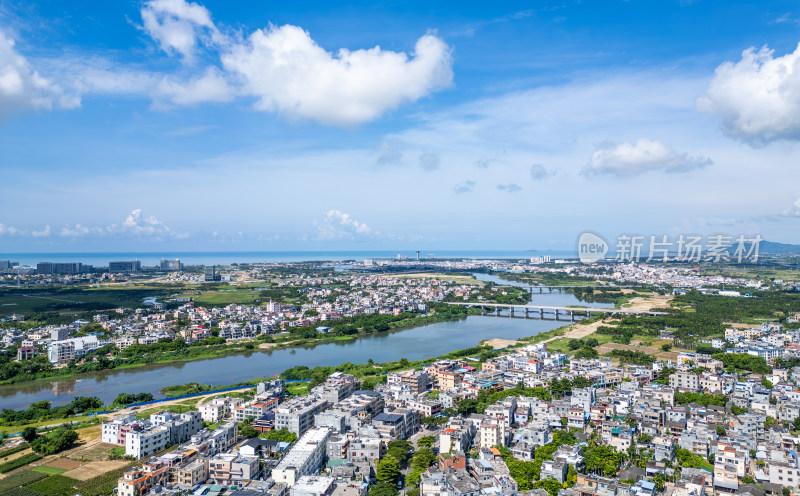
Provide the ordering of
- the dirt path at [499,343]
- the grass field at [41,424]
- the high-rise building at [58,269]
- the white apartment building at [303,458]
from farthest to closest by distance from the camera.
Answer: the high-rise building at [58,269] → the dirt path at [499,343] → the grass field at [41,424] → the white apartment building at [303,458]

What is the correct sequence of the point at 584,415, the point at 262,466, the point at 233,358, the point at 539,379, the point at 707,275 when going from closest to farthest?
the point at 262,466 → the point at 584,415 → the point at 539,379 → the point at 233,358 → the point at 707,275

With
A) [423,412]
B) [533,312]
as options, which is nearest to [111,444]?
[423,412]

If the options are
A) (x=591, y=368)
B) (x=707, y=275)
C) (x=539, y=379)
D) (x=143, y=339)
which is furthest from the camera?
(x=707, y=275)

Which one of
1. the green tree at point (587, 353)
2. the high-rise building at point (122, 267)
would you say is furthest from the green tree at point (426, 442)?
the high-rise building at point (122, 267)

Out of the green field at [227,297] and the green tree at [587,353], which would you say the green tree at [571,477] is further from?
the green field at [227,297]

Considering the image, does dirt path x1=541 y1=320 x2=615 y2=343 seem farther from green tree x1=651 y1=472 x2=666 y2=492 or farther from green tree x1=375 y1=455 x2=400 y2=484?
green tree x1=375 y1=455 x2=400 y2=484

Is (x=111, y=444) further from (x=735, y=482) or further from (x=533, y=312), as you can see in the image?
(x=533, y=312)

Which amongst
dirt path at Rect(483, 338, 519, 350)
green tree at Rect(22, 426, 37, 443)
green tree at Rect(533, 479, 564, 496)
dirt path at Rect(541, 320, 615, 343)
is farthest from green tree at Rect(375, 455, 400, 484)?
dirt path at Rect(541, 320, 615, 343)

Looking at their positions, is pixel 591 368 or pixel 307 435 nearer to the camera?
pixel 307 435
